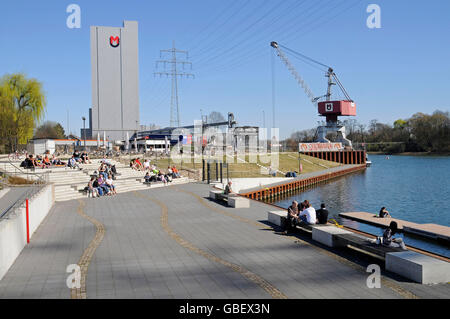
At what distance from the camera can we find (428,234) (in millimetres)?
18797

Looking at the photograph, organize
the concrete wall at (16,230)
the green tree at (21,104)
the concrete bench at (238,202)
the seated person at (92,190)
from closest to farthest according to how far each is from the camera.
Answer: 1. the concrete wall at (16,230)
2. the concrete bench at (238,202)
3. the seated person at (92,190)
4. the green tree at (21,104)

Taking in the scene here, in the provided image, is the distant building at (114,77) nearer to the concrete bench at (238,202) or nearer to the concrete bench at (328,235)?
the concrete bench at (238,202)

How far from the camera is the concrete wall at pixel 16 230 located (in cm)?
872

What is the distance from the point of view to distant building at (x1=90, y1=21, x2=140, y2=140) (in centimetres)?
11312

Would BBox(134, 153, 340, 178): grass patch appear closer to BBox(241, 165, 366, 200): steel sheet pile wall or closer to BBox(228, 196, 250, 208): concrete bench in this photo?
BBox(241, 165, 366, 200): steel sheet pile wall

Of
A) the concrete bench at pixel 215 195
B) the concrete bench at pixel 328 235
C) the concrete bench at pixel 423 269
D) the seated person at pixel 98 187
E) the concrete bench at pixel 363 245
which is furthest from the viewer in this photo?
the seated person at pixel 98 187

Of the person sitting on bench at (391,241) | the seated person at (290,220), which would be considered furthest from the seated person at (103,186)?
the person sitting on bench at (391,241)

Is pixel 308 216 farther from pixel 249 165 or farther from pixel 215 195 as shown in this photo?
pixel 249 165

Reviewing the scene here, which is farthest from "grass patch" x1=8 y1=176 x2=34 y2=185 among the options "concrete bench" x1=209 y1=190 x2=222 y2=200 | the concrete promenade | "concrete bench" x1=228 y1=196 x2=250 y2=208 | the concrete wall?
"concrete bench" x1=228 y1=196 x2=250 y2=208

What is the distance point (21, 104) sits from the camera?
4766 centimetres

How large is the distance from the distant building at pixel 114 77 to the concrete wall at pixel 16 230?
100823mm

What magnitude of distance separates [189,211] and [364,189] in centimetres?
3439
